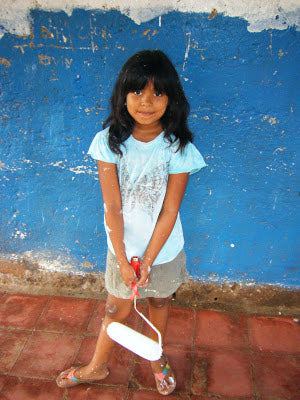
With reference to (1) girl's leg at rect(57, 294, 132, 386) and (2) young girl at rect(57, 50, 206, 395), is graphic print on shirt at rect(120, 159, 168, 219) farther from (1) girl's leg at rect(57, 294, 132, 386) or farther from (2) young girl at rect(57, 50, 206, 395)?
(1) girl's leg at rect(57, 294, 132, 386)

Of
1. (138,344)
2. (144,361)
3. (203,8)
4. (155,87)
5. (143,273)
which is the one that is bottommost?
(144,361)

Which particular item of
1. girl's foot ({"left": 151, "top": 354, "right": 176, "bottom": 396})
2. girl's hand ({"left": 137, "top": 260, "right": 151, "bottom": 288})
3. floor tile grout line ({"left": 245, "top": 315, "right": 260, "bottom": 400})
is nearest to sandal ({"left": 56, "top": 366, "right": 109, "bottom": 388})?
girl's foot ({"left": 151, "top": 354, "right": 176, "bottom": 396})

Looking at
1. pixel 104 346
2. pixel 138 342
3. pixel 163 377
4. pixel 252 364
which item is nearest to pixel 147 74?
pixel 138 342

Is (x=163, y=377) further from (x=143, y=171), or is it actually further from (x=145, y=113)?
(x=145, y=113)

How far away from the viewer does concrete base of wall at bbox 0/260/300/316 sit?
2.34 meters

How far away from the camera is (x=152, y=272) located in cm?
164

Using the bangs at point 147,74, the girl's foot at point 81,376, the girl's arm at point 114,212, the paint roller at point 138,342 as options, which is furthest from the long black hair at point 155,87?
the girl's foot at point 81,376

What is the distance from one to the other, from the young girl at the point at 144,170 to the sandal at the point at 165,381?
555 mm

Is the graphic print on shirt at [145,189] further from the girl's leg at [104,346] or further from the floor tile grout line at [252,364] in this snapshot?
the floor tile grout line at [252,364]

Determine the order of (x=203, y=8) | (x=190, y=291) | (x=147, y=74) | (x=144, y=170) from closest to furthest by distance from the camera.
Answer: (x=147, y=74) < (x=144, y=170) < (x=203, y=8) < (x=190, y=291)

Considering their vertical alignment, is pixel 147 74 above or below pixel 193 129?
above

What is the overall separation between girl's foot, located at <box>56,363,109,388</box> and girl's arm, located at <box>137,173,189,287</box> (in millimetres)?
650

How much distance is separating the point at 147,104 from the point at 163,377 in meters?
1.43

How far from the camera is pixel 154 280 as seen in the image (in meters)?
1.65
